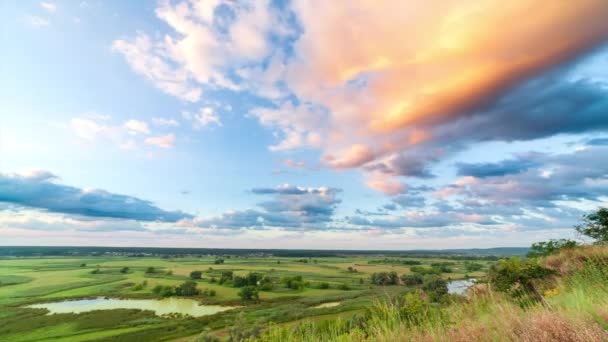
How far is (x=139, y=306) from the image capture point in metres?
104

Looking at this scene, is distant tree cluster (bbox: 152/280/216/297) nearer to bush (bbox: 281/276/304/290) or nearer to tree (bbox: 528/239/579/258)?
bush (bbox: 281/276/304/290)

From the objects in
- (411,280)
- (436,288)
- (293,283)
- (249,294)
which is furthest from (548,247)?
(293,283)

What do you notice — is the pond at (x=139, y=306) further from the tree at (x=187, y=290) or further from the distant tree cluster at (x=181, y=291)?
the distant tree cluster at (x=181, y=291)

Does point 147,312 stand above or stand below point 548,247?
below

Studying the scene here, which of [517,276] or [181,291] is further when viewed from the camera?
[181,291]

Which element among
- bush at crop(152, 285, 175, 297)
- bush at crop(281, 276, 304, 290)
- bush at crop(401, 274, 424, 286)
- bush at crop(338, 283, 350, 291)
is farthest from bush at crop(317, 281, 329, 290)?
bush at crop(152, 285, 175, 297)

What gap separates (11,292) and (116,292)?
144 feet

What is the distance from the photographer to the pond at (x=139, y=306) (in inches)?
3834

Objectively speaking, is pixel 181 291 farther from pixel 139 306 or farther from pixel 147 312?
pixel 147 312

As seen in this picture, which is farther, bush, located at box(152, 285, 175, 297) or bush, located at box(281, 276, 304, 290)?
bush, located at box(281, 276, 304, 290)

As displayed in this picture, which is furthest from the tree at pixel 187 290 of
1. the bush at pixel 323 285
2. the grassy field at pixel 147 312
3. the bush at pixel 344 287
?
the bush at pixel 344 287

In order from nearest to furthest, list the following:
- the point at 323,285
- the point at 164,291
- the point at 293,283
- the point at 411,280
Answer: the point at 411,280 < the point at 164,291 < the point at 323,285 < the point at 293,283

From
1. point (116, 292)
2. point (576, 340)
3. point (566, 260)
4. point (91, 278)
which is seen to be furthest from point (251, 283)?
point (576, 340)

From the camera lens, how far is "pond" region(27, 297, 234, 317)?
97375 mm
